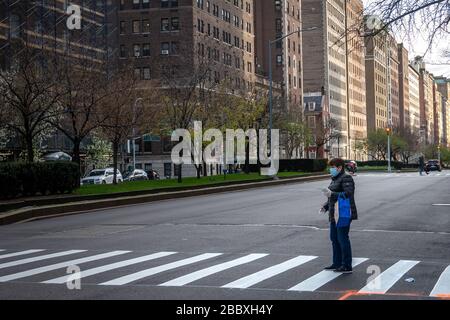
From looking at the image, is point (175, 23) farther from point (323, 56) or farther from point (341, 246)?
point (341, 246)

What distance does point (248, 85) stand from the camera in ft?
241

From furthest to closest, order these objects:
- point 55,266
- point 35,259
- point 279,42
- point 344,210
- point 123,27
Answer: point 279,42 < point 123,27 < point 35,259 < point 55,266 < point 344,210

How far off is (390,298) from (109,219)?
14720mm

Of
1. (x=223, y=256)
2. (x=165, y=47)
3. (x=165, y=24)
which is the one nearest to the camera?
(x=223, y=256)

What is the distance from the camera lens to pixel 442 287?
9672 mm

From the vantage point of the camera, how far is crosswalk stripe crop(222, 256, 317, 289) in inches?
392

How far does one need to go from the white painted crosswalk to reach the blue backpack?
0.85m

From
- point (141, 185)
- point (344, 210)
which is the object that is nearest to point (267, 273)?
point (344, 210)

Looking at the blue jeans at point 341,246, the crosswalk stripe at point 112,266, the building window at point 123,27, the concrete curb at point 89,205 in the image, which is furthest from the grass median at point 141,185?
the building window at point 123,27

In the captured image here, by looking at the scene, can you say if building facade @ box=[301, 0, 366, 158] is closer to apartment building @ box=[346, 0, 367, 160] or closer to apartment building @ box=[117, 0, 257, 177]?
apartment building @ box=[346, 0, 367, 160]

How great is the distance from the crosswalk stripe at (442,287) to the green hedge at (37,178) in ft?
60.5

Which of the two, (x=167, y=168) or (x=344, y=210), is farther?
(x=167, y=168)

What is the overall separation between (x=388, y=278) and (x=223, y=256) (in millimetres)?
3604

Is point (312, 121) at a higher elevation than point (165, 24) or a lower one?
lower
